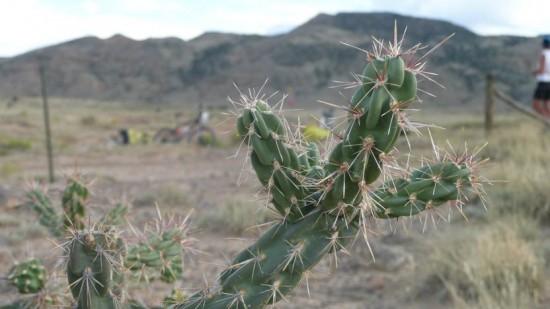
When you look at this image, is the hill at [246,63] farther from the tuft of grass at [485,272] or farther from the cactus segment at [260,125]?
the cactus segment at [260,125]

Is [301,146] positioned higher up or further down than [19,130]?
higher up

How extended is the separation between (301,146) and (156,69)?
93527mm

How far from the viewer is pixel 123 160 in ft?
63.9

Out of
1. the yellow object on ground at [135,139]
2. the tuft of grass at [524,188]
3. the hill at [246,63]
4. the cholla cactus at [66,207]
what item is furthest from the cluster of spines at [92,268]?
the hill at [246,63]

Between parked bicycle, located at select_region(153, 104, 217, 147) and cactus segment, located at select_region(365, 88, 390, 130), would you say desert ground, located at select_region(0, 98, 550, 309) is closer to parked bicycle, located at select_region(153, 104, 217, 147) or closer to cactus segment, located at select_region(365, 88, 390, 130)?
cactus segment, located at select_region(365, 88, 390, 130)

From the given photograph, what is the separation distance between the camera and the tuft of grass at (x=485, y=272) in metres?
5.51

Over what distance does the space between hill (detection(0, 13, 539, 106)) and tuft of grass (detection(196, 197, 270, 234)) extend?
68964mm

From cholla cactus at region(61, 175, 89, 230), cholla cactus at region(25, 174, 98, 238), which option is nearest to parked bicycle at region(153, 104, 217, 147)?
cholla cactus at region(25, 174, 98, 238)

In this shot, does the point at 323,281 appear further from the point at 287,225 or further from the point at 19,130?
the point at 19,130

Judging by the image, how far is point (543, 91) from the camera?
39.6 feet

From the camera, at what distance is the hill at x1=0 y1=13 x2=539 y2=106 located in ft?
267

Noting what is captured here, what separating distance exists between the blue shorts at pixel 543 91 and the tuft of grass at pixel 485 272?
→ 5.85 meters

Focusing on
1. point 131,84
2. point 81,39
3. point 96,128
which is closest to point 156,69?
point 131,84

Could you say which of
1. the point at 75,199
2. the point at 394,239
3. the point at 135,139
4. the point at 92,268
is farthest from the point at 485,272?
the point at 135,139
